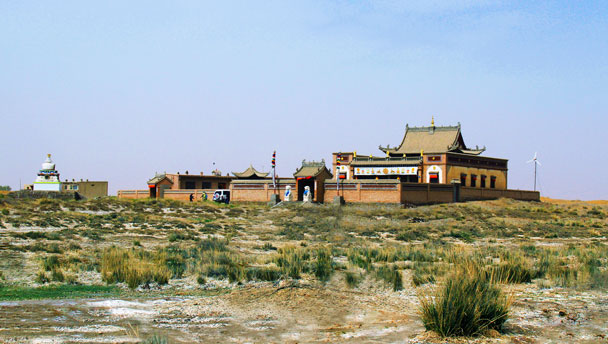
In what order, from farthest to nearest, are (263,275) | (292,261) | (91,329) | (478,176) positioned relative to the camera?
(478,176) < (292,261) < (263,275) < (91,329)

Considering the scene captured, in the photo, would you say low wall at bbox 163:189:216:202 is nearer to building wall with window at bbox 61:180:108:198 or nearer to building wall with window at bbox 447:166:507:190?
building wall with window at bbox 61:180:108:198

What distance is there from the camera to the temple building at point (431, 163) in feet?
191

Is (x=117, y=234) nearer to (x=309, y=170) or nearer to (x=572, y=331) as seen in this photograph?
(x=572, y=331)

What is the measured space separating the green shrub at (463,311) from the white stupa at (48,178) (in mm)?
56918

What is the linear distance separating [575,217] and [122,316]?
47220 mm

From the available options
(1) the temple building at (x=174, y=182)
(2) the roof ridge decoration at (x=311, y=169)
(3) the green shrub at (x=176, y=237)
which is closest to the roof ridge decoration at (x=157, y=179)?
(1) the temple building at (x=174, y=182)

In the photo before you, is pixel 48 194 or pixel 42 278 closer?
pixel 42 278

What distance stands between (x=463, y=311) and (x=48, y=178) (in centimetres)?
5857

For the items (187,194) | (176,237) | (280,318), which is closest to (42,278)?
(280,318)

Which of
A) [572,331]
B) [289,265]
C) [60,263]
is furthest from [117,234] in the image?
[572,331]

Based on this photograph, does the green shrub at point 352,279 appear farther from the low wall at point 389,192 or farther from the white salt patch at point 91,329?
the low wall at point 389,192

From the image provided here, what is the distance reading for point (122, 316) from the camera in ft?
36.0

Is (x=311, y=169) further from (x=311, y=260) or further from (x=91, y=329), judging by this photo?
(x=91, y=329)

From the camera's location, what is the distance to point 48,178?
60.2m
